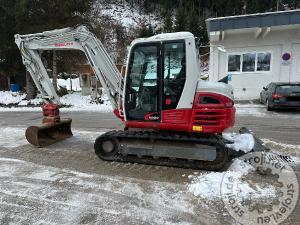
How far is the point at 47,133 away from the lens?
790 centimetres

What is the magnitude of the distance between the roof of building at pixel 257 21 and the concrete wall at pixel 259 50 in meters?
0.68

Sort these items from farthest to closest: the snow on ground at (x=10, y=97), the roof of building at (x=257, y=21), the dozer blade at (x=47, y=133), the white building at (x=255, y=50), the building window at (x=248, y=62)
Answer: the snow on ground at (x=10, y=97)
the building window at (x=248, y=62)
the white building at (x=255, y=50)
the roof of building at (x=257, y=21)
the dozer blade at (x=47, y=133)

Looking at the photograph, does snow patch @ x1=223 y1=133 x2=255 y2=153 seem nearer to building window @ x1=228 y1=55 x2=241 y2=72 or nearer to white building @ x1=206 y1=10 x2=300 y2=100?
white building @ x1=206 y1=10 x2=300 y2=100

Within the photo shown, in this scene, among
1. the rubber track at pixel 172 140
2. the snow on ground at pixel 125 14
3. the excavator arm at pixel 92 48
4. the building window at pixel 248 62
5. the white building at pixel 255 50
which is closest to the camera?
the rubber track at pixel 172 140

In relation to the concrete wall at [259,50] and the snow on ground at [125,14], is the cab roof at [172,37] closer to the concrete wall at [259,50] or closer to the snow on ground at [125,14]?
the concrete wall at [259,50]

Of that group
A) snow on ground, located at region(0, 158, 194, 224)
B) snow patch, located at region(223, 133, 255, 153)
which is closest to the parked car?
snow patch, located at region(223, 133, 255, 153)

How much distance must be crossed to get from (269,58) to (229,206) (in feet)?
48.4

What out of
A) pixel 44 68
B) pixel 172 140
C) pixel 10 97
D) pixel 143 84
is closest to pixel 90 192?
pixel 172 140

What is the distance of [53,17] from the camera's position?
17031 mm

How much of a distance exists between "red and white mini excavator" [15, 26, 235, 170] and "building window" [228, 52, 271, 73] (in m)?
12.4

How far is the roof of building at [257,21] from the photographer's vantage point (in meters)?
15.4

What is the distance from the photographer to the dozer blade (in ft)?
24.3

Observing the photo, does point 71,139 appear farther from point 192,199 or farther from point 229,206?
point 229,206

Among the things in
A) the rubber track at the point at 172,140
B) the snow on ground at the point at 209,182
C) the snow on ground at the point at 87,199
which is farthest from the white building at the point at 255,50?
the snow on ground at the point at 87,199
